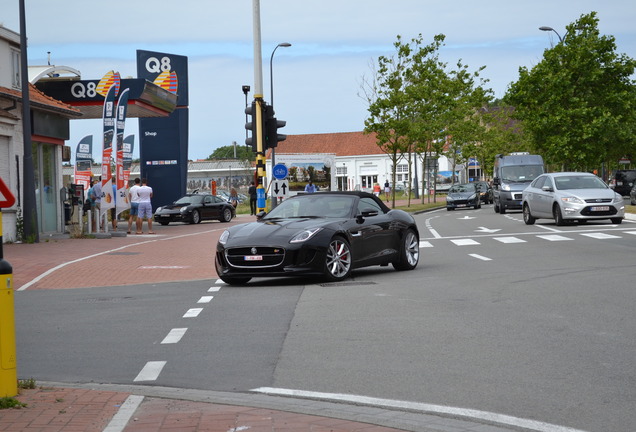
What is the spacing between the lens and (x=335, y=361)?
7.87 metres

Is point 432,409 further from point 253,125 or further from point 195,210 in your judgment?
point 195,210

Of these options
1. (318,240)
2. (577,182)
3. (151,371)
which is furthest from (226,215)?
(151,371)

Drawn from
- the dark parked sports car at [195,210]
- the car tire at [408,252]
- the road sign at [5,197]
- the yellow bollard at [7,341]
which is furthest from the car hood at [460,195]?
the yellow bollard at [7,341]

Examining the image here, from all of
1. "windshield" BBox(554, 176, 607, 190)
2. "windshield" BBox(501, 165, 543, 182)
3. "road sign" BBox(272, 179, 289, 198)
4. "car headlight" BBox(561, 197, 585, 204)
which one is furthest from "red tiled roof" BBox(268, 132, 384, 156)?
"road sign" BBox(272, 179, 289, 198)

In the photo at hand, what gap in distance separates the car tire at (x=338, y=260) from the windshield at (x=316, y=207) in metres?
0.70

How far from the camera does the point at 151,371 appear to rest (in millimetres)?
7613

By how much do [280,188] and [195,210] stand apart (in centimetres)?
1799

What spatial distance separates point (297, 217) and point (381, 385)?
8674mm

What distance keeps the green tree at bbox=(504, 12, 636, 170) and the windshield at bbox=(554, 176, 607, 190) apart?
20.4 metres

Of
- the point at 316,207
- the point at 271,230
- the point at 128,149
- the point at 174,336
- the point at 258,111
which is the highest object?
the point at 258,111

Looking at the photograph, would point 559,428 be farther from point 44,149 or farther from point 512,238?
point 44,149

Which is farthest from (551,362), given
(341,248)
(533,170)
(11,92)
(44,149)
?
(533,170)

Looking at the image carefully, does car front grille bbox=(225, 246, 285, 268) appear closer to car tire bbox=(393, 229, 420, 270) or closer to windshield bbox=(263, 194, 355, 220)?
windshield bbox=(263, 194, 355, 220)

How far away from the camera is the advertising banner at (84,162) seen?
40.8 meters
